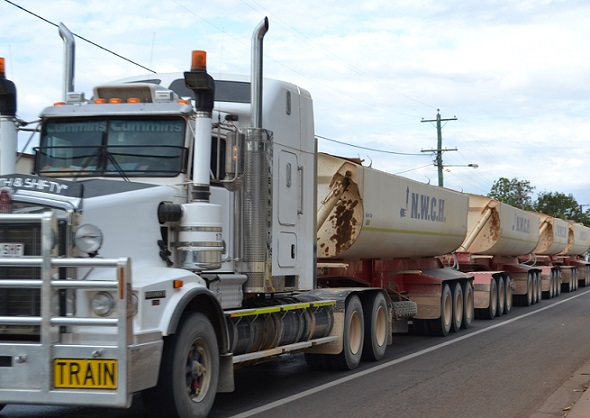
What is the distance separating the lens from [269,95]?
1073 centimetres

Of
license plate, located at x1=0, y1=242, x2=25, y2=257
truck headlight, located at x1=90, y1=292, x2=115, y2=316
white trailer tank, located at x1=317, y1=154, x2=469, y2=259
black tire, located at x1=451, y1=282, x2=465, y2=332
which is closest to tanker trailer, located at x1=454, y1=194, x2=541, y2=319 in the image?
black tire, located at x1=451, y1=282, x2=465, y2=332

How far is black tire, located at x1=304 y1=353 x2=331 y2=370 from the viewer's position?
42.6ft

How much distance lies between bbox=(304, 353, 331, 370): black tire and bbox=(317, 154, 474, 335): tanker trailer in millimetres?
1408

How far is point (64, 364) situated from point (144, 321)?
29.2 inches

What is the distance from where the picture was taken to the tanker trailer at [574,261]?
1653 inches

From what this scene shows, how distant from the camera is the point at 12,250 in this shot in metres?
7.54

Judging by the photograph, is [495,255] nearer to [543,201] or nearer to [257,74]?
[257,74]

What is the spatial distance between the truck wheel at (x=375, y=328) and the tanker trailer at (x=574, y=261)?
2839 centimetres

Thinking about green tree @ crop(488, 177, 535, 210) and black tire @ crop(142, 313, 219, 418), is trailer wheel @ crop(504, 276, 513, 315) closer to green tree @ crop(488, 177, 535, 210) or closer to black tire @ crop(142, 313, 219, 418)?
black tire @ crop(142, 313, 219, 418)

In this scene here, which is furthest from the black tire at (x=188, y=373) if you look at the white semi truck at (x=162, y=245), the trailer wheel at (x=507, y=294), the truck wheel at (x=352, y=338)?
the trailer wheel at (x=507, y=294)

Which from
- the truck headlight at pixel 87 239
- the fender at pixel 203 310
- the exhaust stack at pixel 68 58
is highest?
the exhaust stack at pixel 68 58

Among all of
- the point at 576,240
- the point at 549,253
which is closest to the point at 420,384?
the point at 549,253

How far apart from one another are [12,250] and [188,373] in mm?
1967

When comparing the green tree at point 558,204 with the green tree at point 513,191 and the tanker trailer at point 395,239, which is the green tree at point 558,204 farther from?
the tanker trailer at point 395,239
